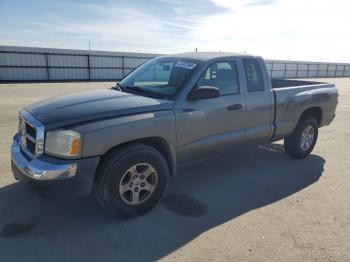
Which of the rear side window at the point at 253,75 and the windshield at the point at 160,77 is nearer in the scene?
the windshield at the point at 160,77

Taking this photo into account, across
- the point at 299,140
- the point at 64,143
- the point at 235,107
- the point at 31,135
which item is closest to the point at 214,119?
the point at 235,107

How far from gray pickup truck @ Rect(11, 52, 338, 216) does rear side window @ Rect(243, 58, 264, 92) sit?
17 millimetres

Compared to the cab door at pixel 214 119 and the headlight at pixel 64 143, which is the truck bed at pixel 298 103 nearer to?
the cab door at pixel 214 119

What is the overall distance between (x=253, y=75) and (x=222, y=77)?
0.68 meters

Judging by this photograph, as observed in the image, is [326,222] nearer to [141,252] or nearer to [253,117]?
[253,117]

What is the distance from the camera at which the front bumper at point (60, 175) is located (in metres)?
2.97

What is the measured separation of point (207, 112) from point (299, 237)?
181 centimetres

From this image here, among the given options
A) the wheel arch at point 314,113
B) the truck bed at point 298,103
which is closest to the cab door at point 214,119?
the truck bed at point 298,103

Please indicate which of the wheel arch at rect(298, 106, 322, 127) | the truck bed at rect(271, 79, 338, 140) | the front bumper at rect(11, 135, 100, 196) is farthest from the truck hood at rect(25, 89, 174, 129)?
the wheel arch at rect(298, 106, 322, 127)

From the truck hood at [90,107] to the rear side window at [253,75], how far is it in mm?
1608

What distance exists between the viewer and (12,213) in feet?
11.6

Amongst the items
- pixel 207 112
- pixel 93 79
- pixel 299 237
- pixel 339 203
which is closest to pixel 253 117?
pixel 207 112

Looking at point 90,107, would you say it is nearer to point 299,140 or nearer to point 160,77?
point 160,77

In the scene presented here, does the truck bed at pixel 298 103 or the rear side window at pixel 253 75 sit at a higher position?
the rear side window at pixel 253 75
